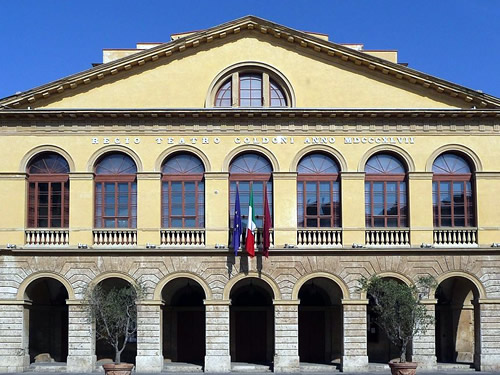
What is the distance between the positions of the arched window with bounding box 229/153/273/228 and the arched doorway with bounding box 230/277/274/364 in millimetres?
4178

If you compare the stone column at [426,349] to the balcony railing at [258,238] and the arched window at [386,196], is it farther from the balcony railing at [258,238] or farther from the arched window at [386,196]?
the balcony railing at [258,238]

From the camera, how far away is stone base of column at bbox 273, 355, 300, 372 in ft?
112

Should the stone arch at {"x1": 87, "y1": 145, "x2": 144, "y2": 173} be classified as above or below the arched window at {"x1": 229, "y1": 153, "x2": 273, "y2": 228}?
above

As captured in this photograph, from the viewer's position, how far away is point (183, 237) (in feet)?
114

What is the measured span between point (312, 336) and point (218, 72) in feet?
42.1

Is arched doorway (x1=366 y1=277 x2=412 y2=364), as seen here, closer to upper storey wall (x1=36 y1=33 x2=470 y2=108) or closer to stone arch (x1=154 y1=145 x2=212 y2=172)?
upper storey wall (x1=36 y1=33 x2=470 y2=108)

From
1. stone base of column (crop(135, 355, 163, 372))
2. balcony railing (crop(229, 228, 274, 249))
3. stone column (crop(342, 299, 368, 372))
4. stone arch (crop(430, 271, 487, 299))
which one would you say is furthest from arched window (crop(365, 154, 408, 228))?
stone base of column (crop(135, 355, 163, 372))

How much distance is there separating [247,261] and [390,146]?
792 centimetres

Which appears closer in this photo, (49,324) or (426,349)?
(426,349)

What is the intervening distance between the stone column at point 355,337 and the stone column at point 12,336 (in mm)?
13353

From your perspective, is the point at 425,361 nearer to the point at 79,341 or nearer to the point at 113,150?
the point at 79,341

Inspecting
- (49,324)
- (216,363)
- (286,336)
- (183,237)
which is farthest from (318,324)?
(49,324)

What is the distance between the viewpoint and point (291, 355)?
3419cm

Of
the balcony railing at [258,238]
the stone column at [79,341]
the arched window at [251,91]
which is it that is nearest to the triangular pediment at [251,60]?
the arched window at [251,91]
